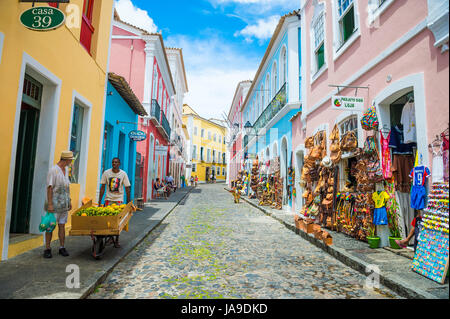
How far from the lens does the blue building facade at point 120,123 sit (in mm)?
9638

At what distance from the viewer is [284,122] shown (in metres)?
13.5

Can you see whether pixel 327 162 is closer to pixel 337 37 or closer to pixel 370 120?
pixel 370 120

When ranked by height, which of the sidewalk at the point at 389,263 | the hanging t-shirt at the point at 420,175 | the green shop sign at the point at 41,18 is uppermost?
the green shop sign at the point at 41,18

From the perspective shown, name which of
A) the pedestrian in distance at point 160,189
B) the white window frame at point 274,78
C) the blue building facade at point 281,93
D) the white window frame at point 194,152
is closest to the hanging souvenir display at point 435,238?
the blue building facade at point 281,93

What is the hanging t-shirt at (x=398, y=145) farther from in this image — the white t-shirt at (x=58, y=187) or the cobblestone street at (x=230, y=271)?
the white t-shirt at (x=58, y=187)

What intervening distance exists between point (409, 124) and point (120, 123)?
922 centimetres

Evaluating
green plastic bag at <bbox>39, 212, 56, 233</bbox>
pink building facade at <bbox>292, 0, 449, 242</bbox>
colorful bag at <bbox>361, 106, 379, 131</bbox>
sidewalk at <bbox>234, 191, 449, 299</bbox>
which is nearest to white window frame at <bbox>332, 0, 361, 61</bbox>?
pink building facade at <bbox>292, 0, 449, 242</bbox>

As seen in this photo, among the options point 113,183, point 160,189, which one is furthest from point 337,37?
point 160,189

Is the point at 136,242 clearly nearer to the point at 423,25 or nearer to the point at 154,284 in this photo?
the point at 154,284

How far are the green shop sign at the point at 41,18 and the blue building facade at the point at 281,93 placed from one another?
29.7 feet

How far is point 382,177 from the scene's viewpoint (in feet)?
18.1
